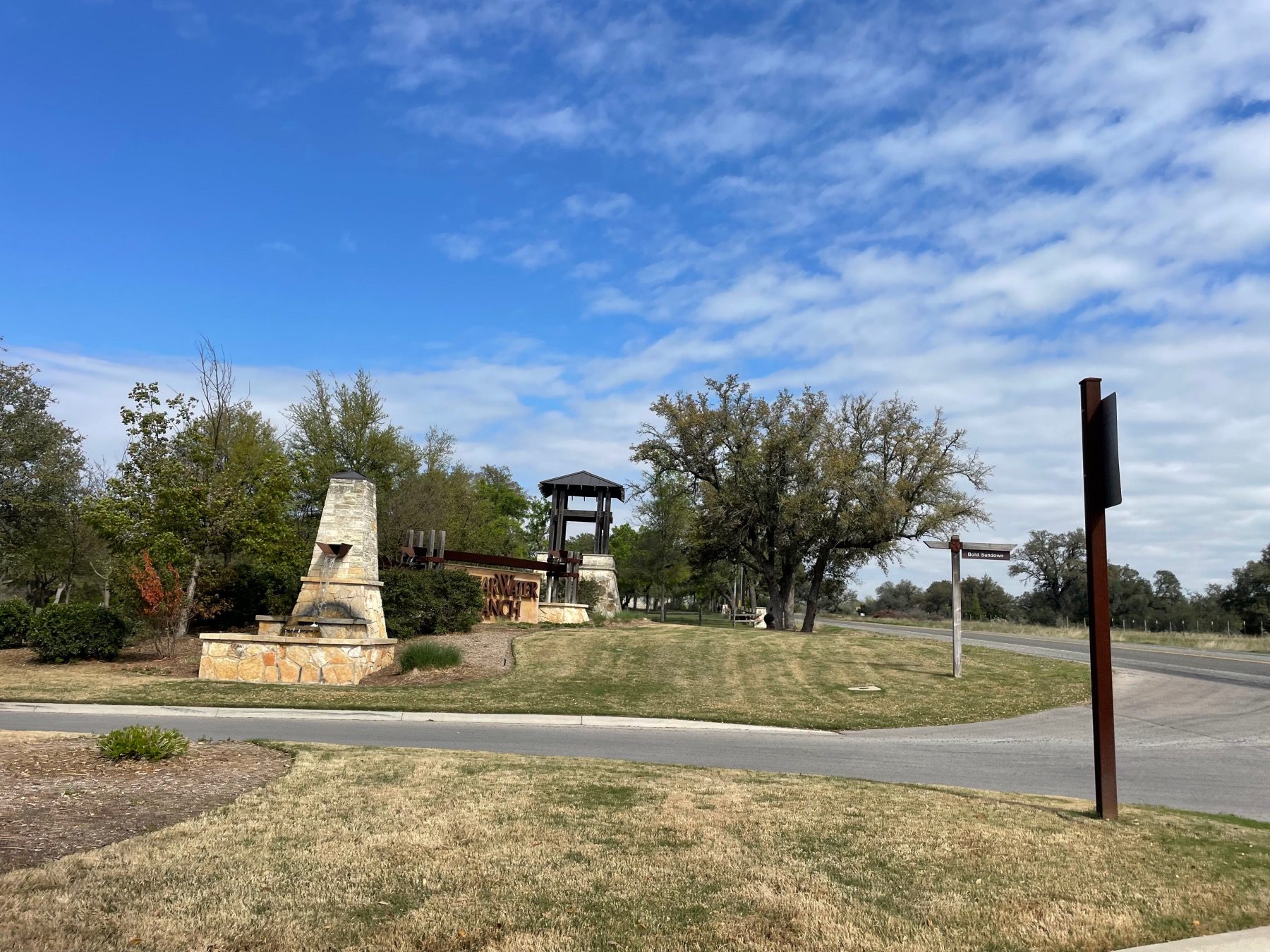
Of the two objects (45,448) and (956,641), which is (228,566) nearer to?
(45,448)

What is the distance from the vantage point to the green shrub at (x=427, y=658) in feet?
62.1

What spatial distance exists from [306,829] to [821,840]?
3.47 meters

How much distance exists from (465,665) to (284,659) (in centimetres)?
376

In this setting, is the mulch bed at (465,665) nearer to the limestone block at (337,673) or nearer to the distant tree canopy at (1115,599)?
the limestone block at (337,673)

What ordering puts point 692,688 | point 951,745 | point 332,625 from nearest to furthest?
1. point 951,745
2. point 692,688
3. point 332,625

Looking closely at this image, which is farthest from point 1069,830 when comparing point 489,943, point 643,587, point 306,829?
point 643,587

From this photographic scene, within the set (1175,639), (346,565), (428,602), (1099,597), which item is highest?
(346,565)

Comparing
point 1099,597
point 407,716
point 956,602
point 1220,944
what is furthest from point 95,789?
point 956,602

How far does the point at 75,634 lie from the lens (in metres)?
21.1

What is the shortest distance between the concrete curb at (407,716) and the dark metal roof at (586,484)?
2751 cm

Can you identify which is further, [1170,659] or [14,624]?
[1170,659]

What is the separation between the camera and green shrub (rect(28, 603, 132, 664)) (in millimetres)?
20891

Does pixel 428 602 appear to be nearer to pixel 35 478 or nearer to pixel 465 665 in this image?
pixel 465 665

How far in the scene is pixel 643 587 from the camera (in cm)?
6569
